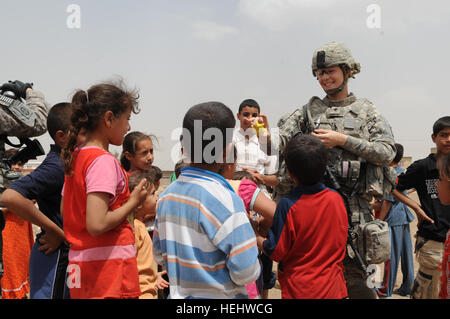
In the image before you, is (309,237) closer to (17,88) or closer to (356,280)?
(356,280)

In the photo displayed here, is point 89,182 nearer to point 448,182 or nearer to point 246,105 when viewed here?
point 448,182

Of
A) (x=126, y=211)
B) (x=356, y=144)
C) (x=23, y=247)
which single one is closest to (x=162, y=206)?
(x=126, y=211)

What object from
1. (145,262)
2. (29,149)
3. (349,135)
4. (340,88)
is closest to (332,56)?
(340,88)

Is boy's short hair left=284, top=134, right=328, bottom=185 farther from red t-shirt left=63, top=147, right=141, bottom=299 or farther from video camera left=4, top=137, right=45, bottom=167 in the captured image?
video camera left=4, top=137, right=45, bottom=167

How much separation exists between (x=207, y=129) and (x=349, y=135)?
1.60m

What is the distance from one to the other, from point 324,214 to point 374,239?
2.82 feet

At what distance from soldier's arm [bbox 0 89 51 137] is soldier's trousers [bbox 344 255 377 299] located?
2625 mm

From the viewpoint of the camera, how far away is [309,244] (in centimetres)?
216

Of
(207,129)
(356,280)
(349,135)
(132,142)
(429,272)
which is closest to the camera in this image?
(207,129)

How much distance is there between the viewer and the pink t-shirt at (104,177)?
184 centimetres

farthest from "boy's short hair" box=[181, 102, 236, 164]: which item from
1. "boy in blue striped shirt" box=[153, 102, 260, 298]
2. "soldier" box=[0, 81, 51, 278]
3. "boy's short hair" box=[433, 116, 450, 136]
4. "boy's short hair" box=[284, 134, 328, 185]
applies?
"boy's short hair" box=[433, 116, 450, 136]

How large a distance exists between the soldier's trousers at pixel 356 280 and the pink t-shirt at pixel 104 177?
185 centimetres
